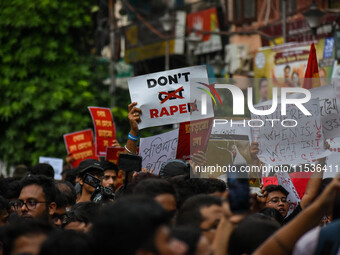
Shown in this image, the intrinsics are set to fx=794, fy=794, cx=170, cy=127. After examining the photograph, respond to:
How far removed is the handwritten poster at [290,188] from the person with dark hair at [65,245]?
3486 millimetres

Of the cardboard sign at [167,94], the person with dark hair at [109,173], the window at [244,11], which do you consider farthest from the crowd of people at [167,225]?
the window at [244,11]

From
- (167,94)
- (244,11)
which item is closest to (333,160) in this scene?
(167,94)

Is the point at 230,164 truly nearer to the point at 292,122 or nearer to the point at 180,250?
the point at 292,122

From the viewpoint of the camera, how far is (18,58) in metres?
18.9

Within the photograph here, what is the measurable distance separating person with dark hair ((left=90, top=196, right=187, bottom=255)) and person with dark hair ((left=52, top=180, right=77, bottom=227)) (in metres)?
2.53

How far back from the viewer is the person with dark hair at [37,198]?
18.8ft

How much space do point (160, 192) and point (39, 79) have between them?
14742 mm

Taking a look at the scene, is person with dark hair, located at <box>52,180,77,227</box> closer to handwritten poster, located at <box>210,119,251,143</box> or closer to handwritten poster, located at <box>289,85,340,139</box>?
handwritten poster, located at <box>210,119,251,143</box>

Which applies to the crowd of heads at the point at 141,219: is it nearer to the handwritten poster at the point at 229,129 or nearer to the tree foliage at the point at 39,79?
the handwritten poster at the point at 229,129

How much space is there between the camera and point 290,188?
686 centimetres

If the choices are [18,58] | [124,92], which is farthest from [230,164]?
[124,92]

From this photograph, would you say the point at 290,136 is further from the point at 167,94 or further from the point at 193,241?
the point at 193,241

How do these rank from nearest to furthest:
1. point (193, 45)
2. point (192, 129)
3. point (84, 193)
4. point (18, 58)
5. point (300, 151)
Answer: point (300, 151) < point (192, 129) < point (84, 193) < point (18, 58) < point (193, 45)

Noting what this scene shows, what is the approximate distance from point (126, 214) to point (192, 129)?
355 cm
